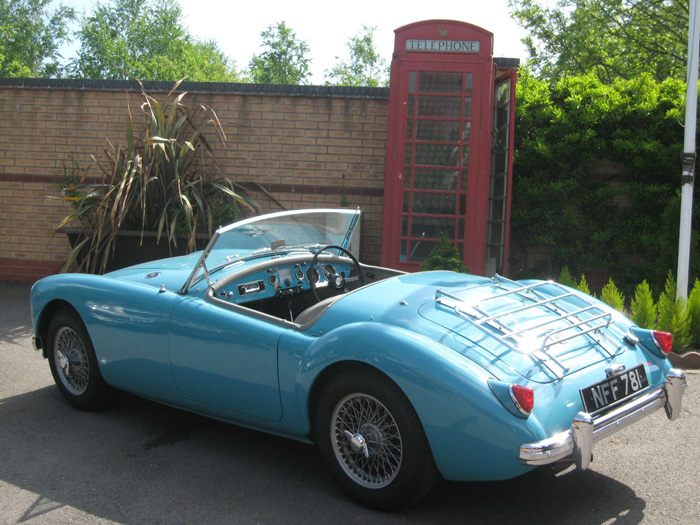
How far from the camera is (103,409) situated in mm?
4387

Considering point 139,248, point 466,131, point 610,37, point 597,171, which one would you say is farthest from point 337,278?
point 610,37

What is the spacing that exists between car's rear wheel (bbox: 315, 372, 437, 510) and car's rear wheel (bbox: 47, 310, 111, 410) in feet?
5.93

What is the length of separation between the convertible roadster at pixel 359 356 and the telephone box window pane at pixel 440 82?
3.66 m

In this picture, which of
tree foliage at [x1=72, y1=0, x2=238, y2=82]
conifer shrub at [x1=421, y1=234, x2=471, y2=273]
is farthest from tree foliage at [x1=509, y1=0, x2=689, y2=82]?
tree foliage at [x1=72, y1=0, x2=238, y2=82]

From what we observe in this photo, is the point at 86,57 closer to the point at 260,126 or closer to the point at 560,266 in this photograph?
the point at 260,126

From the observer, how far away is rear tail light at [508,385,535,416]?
8.69 feet

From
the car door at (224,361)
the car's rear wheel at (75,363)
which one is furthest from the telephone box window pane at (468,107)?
the car's rear wheel at (75,363)

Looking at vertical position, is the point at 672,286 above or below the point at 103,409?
above

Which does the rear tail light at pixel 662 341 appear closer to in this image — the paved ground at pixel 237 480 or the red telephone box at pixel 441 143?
the paved ground at pixel 237 480

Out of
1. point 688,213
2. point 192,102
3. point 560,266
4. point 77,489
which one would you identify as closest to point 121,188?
point 192,102

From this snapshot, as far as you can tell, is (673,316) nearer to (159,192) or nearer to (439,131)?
(439,131)

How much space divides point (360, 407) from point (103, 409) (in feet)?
7.15

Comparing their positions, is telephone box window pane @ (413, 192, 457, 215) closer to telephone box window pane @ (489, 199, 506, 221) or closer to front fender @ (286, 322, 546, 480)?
telephone box window pane @ (489, 199, 506, 221)

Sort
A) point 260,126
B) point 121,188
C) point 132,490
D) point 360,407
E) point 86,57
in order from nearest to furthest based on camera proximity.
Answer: point 360,407
point 132,490
point 121,188
point 260,126
point 86,57
